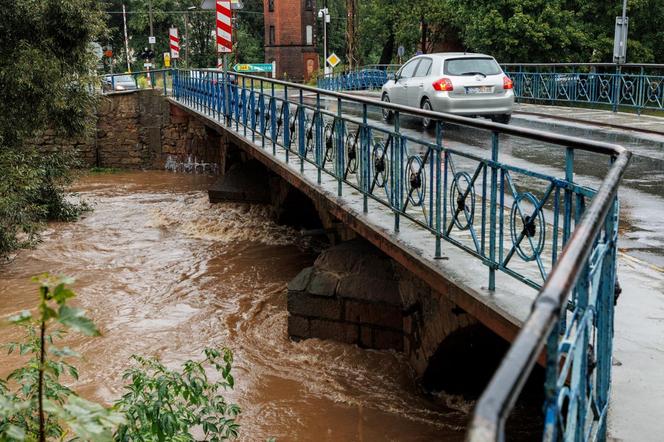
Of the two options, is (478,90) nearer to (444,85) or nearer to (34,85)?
(444,85)

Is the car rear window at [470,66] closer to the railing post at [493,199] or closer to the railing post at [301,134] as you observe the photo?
the railing post at [301,134]

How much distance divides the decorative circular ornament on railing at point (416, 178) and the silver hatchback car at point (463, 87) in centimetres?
871

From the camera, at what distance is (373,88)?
32469mm

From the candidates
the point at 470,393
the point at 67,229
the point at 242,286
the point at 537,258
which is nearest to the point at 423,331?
the point at 470,393

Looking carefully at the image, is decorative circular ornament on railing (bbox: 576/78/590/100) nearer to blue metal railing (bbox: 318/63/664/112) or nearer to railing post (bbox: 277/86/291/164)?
blue metal railing (bbox: 318/63/664/112)

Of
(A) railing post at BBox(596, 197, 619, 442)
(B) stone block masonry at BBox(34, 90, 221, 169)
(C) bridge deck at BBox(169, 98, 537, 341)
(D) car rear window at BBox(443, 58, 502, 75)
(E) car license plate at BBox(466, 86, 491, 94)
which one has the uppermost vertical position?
(D) car rear window at BBox(443, 58, 502, 75)

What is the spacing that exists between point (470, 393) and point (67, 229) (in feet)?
39.9

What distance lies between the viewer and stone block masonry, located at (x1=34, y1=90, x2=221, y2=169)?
26969mm

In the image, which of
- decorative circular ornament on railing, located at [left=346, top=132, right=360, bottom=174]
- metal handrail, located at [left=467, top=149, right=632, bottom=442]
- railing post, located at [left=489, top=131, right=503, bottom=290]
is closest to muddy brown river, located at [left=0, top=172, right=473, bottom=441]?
decorative circular ornament on railing, located at [left=346, top=132, right=360, bottom=174]

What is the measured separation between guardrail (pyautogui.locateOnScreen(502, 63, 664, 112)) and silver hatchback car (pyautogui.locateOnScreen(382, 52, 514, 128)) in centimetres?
332

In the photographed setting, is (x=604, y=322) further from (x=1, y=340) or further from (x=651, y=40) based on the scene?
(x=651, y=40)

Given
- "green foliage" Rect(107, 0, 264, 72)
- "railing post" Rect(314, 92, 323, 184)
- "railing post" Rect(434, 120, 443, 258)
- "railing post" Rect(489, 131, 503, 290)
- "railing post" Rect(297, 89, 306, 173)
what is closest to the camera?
"railing post" Rect(489, 131, 503, 290)

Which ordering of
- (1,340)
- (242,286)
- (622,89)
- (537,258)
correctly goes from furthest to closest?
(622,89), (242,286), (1,340), (537,258)

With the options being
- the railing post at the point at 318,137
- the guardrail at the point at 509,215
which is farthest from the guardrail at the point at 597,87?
the railing post at the point at 318,137
